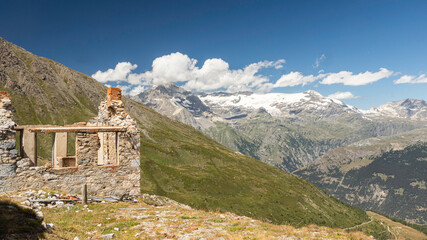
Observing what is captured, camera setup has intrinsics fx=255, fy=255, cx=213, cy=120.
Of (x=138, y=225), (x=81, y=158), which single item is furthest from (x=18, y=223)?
(x=81, y=158)

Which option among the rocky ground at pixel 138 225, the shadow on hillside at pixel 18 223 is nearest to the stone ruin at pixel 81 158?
the rocky ground at pixel 138 225

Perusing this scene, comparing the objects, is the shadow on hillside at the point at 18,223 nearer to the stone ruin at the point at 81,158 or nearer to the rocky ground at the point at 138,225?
the rocky ground at the point at 138,225

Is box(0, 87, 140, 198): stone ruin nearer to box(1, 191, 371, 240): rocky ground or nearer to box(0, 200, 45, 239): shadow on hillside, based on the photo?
box(1, 191, 371, 240): rocky ground

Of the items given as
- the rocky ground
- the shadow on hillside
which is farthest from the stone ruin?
the shadow on hillside

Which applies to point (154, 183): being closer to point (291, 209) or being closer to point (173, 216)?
point (291, 209)

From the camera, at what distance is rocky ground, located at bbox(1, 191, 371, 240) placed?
572 inches

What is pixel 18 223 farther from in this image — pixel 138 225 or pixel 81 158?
pixel 81 158

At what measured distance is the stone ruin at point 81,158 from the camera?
18.6 m

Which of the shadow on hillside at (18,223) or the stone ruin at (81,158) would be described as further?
the stone ruin at (81,158)

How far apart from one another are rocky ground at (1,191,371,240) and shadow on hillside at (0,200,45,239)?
20.4 inches

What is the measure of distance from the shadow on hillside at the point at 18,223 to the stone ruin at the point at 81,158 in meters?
3.70

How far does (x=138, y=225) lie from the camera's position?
1638cm

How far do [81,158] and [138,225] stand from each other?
9.82 meters

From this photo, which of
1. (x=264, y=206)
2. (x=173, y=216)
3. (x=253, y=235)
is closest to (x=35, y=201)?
(x=173, y=216)
